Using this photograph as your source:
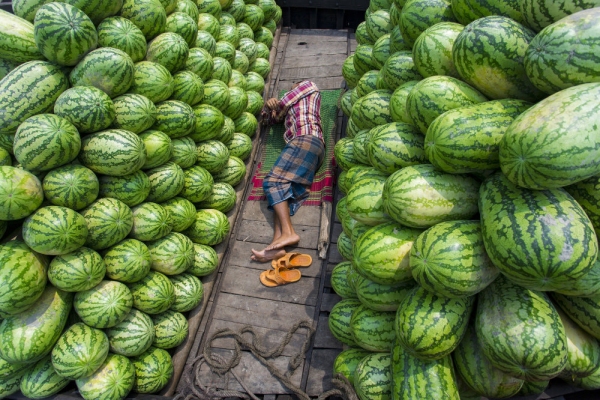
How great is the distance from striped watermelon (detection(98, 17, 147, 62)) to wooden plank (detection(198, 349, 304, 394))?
2.47 meters

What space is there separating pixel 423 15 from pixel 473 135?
1.23 meters

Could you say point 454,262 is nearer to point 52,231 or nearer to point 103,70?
point 52,231

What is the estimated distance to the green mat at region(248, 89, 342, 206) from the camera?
405cm

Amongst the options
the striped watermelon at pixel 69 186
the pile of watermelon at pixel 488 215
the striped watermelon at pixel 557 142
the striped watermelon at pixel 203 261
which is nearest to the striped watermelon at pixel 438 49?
the pile of watermelon at pixel 488 215

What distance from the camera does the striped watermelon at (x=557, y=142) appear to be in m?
1.24

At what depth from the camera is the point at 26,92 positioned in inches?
92.7

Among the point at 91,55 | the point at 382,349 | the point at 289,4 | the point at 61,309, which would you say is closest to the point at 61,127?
the point at 91,55

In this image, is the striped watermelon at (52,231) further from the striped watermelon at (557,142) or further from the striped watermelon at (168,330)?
the striped watermelon at (557,142)

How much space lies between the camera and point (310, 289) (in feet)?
10.7

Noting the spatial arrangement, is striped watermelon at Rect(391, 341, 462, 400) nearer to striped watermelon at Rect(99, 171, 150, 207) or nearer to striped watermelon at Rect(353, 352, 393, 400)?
striped watermelon at Rect(353, 352, 393, 400)

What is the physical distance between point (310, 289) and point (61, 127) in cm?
222

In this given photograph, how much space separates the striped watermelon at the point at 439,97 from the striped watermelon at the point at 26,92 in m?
2.31

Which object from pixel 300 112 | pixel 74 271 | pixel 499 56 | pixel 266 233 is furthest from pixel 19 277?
pixel 300 112

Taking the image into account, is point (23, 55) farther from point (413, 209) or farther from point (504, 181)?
point (504, 181)
